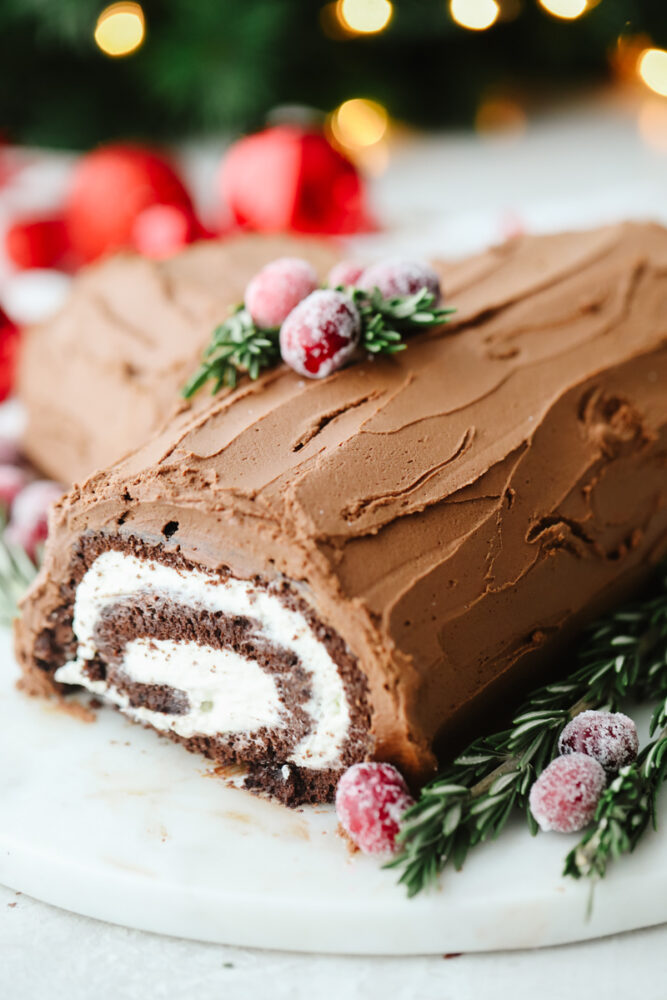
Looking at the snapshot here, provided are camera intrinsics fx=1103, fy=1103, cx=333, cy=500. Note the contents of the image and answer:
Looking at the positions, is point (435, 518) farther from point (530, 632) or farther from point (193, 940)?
point (193, 940)

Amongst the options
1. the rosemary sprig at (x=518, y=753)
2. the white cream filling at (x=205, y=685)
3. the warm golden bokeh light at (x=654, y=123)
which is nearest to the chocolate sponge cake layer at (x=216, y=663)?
the white cream filling at (x=205, y=685)

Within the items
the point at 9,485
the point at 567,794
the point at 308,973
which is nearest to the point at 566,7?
the point at 9,485

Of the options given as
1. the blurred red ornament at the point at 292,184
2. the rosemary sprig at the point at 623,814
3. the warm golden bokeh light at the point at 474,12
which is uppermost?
the warm golden bokeh light at the point at 474,12

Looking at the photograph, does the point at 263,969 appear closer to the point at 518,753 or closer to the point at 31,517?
the point at 518,753

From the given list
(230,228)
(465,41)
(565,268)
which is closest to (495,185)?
(465,41)

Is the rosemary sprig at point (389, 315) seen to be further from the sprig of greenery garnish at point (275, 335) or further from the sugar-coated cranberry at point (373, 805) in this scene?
the sugar-coated cranberry at point (373, 805)

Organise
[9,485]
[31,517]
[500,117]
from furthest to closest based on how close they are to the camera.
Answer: [500,117] < [9,485] < [31,517]

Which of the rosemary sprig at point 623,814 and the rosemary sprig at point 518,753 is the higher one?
the rosemary sprig at point 518,753
